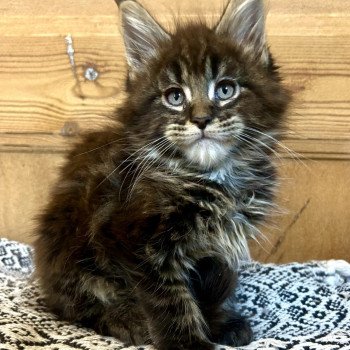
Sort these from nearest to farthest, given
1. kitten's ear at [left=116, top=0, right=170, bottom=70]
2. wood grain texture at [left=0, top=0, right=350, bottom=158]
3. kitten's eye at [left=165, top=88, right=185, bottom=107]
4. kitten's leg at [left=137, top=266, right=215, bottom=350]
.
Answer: kitten's leg at [left=137, top=266, right=215, bottom=350]
kitten's eye at [left=165, top=88, right=185, bottom=107]
kitten's ear at [left=116, top=0, right=170, bottom=70]
wood grain texture at [left=0, top=0, right=350, bottom=158]

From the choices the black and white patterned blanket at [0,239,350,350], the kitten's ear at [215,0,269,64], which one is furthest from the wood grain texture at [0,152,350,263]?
the kitten's ear at [215,0,269,64]

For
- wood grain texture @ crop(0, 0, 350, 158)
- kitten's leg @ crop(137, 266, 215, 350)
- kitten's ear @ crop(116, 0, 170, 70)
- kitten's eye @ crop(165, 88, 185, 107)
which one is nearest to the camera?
kitten's leg @ crop(137, 266, 215, 350)

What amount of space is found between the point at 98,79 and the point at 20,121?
0.34m

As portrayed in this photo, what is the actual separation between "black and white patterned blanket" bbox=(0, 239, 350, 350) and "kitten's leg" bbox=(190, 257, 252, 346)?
53 mm

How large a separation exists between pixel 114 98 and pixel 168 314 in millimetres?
1026

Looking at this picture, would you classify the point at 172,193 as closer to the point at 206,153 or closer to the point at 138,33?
the point at 206,153

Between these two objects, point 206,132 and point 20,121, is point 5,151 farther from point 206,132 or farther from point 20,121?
point 206,132

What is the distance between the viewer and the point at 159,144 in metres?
1.52

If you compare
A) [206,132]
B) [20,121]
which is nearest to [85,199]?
[206,132]

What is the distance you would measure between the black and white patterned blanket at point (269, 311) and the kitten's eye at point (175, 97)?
0.59 metres

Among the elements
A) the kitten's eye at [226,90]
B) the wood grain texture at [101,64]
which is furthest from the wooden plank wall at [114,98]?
the kitten's eye at [226,90]

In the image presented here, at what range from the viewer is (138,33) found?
64.9 inches

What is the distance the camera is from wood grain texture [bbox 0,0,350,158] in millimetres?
2104

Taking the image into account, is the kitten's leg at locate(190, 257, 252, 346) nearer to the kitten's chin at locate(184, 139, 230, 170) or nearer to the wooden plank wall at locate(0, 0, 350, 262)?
the kitten's chin at locate(184, 139, 230, 170)
